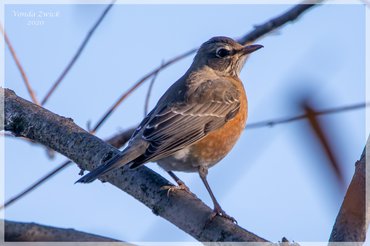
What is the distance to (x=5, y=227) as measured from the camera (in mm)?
2416

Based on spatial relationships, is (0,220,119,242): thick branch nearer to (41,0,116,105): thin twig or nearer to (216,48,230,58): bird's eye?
(41,0,116,105): thin twig

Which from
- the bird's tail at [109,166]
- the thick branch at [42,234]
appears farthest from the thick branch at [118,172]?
the thick branch at [42,234]

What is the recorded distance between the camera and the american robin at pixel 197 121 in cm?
542

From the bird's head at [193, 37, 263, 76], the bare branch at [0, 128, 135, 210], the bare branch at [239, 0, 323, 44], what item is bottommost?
the bare branch at [0, 128, 135, 210]

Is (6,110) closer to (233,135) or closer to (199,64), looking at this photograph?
(233,135)

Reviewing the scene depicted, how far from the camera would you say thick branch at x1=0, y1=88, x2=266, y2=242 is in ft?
12.8

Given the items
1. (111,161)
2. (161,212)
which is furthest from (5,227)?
(111,161)

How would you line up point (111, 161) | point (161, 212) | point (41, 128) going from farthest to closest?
point (41, 128) → point (111, 161) → point (161, 212)

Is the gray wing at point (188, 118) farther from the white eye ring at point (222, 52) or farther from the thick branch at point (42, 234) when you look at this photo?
the thick branch at point (42, 234)

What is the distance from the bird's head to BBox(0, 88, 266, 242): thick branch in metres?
3.06

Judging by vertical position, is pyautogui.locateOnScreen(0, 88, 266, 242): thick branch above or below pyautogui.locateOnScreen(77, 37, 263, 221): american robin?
below

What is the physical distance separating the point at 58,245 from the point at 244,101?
5.35 metres

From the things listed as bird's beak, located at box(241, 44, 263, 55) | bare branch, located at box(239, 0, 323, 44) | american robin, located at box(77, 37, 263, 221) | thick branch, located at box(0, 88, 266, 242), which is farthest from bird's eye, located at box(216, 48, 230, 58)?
thick branch, located at box(0, 88, 266, 242)

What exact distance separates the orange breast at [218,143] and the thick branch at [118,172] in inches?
46.1
